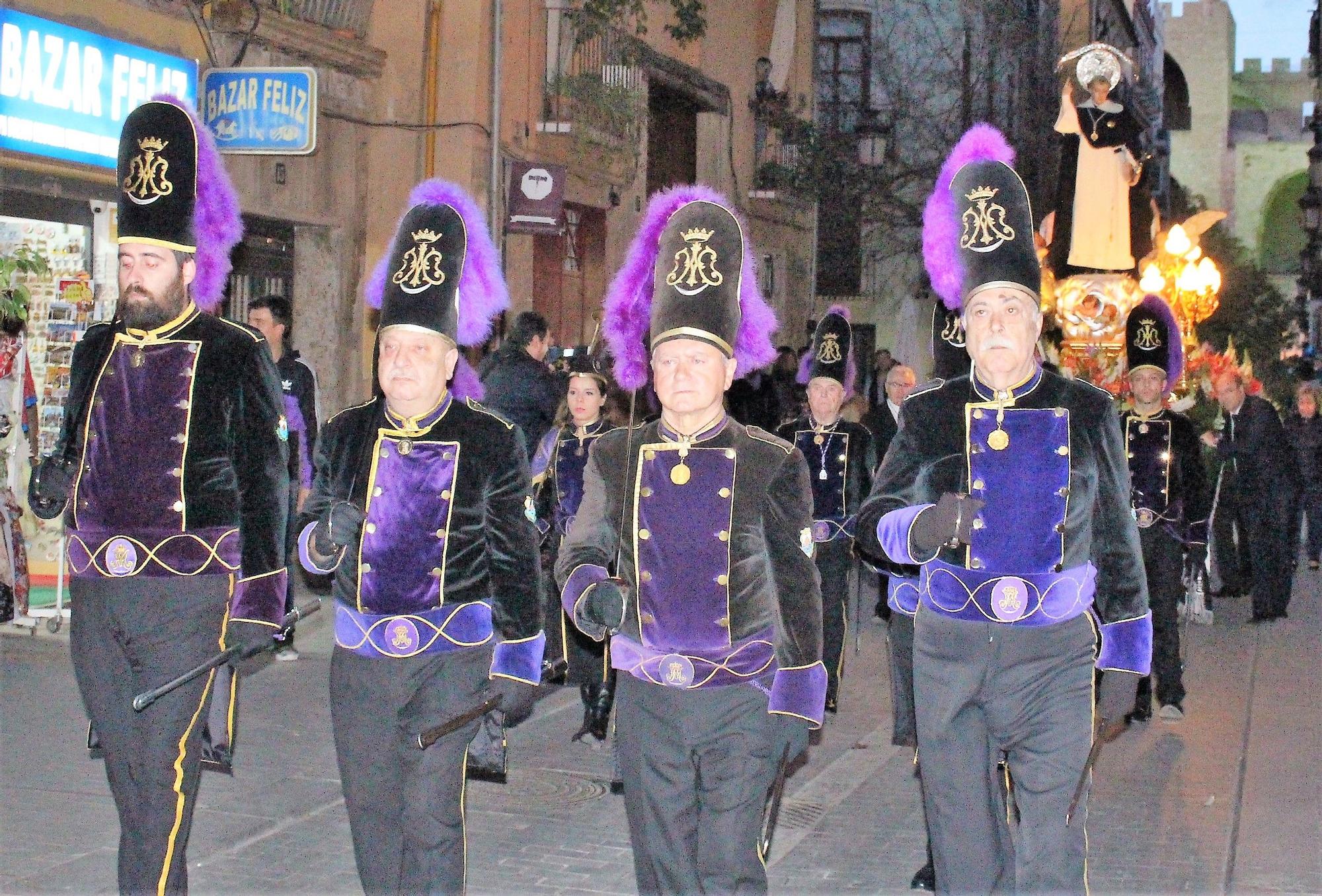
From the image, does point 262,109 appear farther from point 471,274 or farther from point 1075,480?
point 1075,480

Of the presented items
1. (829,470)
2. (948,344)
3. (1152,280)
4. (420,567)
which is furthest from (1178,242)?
(420,567)

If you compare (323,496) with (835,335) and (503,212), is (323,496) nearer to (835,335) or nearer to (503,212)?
(835,335)

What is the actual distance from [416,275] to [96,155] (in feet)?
26.7

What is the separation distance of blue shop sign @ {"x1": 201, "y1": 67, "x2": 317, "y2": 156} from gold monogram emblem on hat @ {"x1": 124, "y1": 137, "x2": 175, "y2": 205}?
7.54 metres

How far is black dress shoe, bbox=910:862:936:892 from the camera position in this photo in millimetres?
6562

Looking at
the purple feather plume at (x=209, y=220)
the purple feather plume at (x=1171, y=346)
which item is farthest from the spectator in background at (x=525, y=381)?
the purple feather plume at (x=209, y=220)

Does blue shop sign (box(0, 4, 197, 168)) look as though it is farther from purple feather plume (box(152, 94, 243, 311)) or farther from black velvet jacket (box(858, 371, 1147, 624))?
black velvet jacket (box(858, 371, 1147, 624))

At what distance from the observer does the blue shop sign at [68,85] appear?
452 inches

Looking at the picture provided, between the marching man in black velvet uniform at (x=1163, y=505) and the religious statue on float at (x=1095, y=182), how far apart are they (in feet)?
39.7

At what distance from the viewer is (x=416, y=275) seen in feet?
16.8

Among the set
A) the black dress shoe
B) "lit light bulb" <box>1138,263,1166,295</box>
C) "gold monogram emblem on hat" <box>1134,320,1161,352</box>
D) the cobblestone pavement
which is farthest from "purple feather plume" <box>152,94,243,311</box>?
"lit light bulb" <box>1138,263,1166,295</box>

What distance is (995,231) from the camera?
5281 millimetres

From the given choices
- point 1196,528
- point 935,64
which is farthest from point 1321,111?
point 1196,528

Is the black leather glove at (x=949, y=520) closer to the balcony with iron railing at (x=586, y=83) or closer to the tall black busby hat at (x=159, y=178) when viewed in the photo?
the tall black busby hat at (x=159, y=178)
